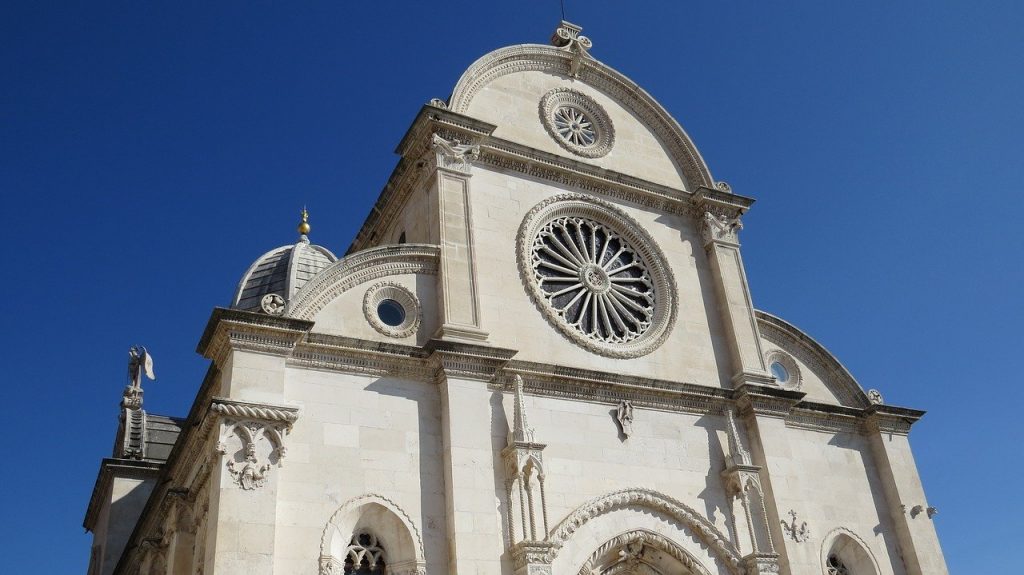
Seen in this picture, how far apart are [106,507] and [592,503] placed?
55.4ft

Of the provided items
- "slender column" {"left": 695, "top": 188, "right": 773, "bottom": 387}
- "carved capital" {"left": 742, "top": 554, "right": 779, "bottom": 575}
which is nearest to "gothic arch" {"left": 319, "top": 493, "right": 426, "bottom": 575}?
"carved capital" {"left": 742, "top": 554, "right": 779, "bottom": 575}

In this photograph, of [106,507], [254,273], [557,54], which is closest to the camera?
[254,273]

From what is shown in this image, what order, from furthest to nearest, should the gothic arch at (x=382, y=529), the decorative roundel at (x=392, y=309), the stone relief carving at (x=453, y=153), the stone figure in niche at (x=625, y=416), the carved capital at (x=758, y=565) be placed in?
the stone relief carving at (x=453, y=153)
the stone figure in niche at (x=625, y=416)
the carved capital at (x=758, y=565)
the decorative roundel at (x=392, y=309)
the gothic arch at (x=382, y=529)

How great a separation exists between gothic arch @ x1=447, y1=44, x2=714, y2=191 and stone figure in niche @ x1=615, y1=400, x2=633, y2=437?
7.13 meters

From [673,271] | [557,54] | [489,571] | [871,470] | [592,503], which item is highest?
[557,54]

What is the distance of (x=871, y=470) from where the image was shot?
72.7ft

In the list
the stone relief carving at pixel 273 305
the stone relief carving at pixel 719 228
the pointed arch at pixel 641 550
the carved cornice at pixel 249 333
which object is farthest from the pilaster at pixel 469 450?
the stone relief carving at pixel 719 228

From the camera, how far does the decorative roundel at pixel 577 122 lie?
22.6 m

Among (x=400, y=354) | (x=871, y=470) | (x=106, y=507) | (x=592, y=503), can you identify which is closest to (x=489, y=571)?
(x=592, y=503)

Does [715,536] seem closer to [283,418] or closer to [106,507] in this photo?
[283,418]

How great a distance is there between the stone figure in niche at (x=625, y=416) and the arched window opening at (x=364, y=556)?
18.4 ft

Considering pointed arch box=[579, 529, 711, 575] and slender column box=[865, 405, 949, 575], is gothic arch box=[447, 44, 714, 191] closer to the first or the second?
slender column box=[865, 405, 949, 575]

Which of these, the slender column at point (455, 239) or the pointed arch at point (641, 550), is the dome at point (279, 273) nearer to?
the slender column at point (455, 239)

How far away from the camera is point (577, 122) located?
2345cm
